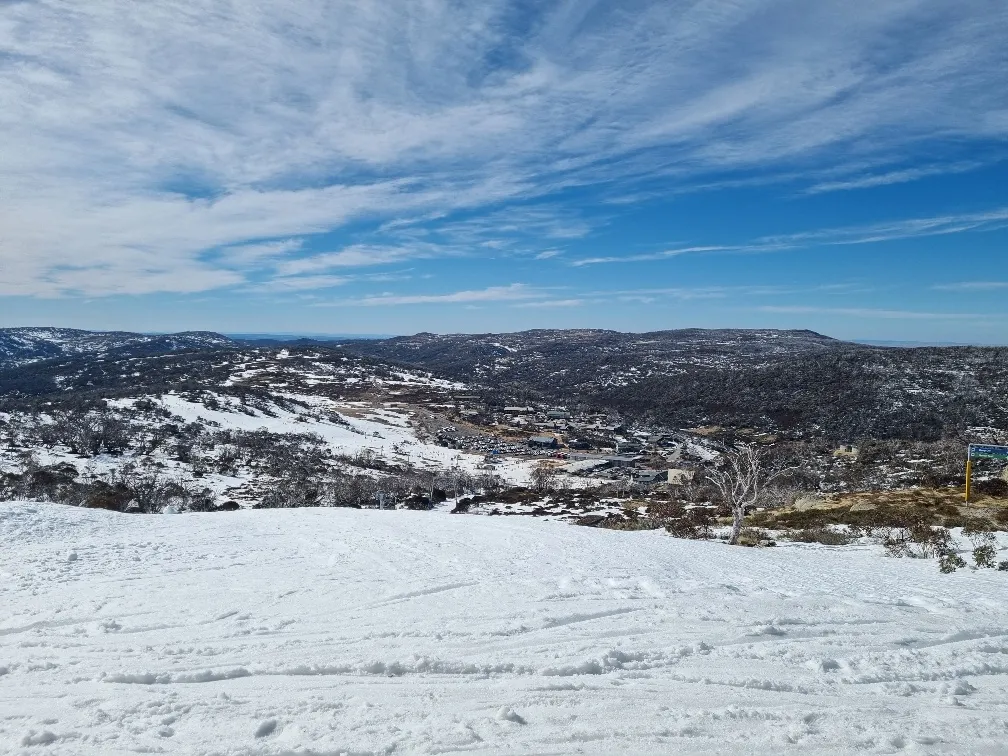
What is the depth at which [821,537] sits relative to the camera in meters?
14.2

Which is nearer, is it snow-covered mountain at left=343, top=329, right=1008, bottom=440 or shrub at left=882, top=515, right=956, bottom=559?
shrub at left=882, top=515, right=956, bottom=559

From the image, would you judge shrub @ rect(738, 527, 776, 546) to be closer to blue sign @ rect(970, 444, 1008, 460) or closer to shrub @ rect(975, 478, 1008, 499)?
blue sign @ rect(970, 444, 1008, 460)

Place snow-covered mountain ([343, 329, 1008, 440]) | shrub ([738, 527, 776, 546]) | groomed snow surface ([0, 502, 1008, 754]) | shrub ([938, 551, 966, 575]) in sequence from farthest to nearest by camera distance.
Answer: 1. snow-covered mountain ([343, 329, 1008, 440])
2. shrub ([738, 527, 776, 546])
3. shrub ([938, 551, 966, 575])
4. groomed snow surface ([0, 502, 1008, 754])

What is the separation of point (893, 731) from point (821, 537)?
11.2 m

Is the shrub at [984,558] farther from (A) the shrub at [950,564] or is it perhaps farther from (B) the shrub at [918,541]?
(B) the shrub at [918,541]

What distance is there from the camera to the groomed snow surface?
13.9 ft

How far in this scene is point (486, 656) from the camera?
552 cm

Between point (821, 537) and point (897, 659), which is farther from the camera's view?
point (821, 537)

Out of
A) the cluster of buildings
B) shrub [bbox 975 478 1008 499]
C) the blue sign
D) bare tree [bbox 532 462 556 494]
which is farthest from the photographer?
the cluster of buildings

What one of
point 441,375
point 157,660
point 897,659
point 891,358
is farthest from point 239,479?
point 441,375

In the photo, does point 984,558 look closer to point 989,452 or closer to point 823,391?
point 989,452

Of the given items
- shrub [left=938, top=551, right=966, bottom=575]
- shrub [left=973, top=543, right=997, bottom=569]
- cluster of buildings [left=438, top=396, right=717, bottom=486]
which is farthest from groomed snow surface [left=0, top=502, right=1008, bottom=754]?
cluster of buildings [left=438, top=396, right=717, bottom=486]

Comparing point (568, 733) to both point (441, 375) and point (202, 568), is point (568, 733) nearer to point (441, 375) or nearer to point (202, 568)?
point (202, 568)

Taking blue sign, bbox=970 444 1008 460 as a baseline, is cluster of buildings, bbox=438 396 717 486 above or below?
below
